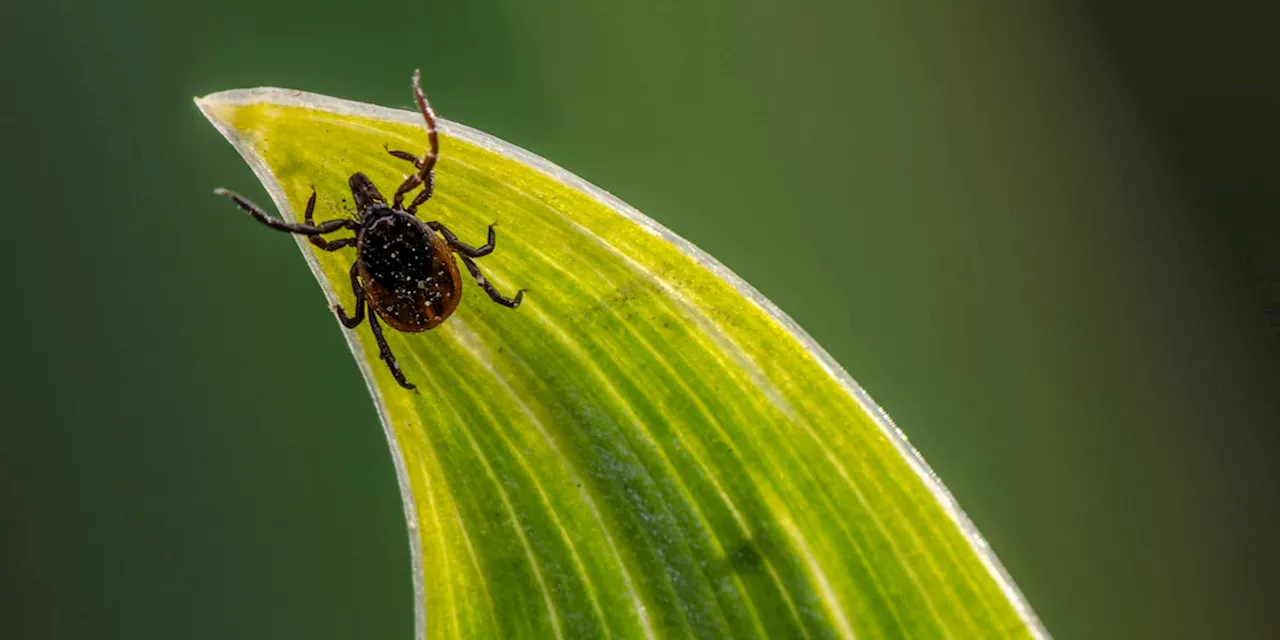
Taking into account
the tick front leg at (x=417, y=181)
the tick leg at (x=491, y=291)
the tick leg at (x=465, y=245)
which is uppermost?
the tick front leg at (x=417, y=181)

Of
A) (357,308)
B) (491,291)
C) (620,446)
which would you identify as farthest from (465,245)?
(620,446)

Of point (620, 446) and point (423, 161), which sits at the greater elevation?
point (423, 161)

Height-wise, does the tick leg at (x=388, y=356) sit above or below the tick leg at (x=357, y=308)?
below

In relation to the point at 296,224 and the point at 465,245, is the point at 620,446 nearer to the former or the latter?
the point at 465,245

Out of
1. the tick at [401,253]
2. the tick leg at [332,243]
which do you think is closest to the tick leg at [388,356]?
the tick at [401,253]

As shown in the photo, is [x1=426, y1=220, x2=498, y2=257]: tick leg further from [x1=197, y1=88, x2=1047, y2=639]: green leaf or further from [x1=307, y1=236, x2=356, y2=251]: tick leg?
[x1=307, y1=236, x2=356, y2=251]: tick leg

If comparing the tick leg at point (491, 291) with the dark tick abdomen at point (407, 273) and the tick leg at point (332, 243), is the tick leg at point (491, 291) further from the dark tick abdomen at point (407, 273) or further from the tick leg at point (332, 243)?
the tick leg at point (332, 243)

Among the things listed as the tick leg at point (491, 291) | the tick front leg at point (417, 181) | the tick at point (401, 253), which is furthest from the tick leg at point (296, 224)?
the tick leg at point (491, 291)

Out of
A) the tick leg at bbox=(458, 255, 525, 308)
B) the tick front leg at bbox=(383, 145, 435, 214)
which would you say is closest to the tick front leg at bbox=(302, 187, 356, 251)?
the tick front leg at bbox=(383, 145, 435, 214)
